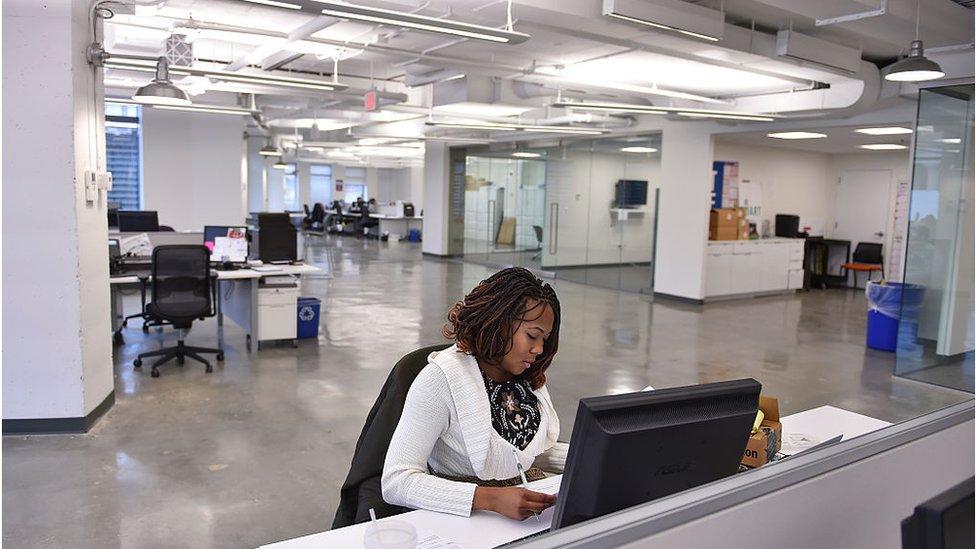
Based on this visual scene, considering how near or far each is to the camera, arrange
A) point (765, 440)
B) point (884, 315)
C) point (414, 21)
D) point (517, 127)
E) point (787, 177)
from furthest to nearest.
A: point (787, 177) < point (517, 127) < point (884, 315) < point (414, 21) < point (765, 440)

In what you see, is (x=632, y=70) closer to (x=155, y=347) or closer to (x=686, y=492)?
(x=155, y=347)

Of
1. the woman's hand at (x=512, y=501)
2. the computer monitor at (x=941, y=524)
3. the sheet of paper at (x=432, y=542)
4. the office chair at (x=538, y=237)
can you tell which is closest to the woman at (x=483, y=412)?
the woman's hand at (x=512, y=501)

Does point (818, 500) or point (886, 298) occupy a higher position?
point (818, 500)

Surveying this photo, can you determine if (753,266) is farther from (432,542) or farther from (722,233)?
(432,542)

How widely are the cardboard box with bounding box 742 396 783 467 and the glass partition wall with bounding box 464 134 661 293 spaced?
1006cm

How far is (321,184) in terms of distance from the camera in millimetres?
29641

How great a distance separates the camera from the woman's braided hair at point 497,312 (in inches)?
78.1

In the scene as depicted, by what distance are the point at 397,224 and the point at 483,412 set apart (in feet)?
67.3

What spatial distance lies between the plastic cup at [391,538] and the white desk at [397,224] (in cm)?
2043

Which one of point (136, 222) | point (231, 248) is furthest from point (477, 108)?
point (136, 222)

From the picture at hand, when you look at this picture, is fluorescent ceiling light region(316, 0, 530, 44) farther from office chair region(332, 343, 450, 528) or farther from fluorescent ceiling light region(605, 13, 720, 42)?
office chair region(332, 343, 450, 528)

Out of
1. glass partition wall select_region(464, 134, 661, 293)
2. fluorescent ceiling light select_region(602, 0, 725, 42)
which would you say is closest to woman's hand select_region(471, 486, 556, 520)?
fluorescent ceiling light select_region(602, 0, 725, 42)

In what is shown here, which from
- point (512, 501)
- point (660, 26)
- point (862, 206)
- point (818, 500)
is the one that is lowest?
point (512, 501)

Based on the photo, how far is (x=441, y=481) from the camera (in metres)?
1.86
